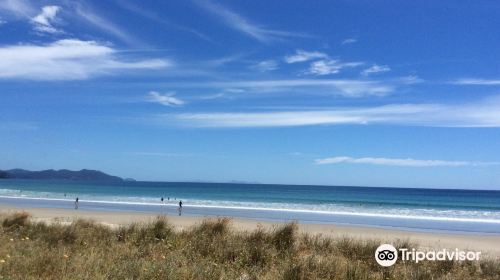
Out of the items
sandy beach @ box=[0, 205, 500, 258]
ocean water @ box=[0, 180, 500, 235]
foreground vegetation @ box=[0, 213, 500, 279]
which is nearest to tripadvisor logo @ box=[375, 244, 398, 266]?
foreground vegetation @ box=[0, 213, 500, 279]

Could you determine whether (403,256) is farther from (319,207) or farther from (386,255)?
(319,207)

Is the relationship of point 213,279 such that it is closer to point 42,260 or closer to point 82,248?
point 42,260

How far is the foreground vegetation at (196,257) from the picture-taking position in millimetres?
6996

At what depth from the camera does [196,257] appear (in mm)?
8789

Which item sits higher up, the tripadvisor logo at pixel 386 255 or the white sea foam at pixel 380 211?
the tripadvisor logo at pixel 386 255

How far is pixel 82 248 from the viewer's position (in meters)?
9.34

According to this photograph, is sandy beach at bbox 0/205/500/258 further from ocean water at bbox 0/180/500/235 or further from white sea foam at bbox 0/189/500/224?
white sea foam at bbox 0/189/500/224

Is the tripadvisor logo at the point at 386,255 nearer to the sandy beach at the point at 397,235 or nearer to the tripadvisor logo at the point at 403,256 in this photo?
the tripadvisor logo at the point at 403,256

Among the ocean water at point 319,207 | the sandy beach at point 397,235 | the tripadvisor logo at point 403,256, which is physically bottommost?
the ocean water at point 319,207

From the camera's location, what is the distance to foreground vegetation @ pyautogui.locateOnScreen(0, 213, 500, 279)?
7.00 metres

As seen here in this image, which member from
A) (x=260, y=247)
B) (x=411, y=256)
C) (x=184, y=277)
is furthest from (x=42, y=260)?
(x=411, y=256)

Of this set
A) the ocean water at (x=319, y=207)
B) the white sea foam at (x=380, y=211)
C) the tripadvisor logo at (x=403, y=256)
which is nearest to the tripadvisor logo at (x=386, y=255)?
the tripadvisor logo at (x=403, y=256)

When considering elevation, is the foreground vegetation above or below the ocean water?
above

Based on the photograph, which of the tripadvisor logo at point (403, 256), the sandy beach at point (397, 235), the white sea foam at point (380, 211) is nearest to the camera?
the tripadvisor logo at point (403, 256)
